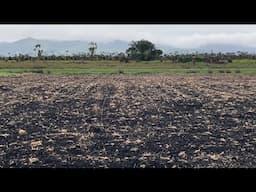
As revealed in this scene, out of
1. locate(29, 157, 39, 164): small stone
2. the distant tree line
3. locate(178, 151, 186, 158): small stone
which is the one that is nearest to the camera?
locate(29, 157, 39, 164): small stone

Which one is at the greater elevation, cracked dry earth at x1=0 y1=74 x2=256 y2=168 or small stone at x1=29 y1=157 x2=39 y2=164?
small stone at x1=29 y1=157 x2=39 y2=164

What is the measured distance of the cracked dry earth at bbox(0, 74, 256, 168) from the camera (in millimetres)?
6238

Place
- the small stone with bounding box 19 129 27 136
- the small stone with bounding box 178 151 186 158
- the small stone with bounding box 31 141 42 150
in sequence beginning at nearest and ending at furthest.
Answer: the small stone with bounding box 178 151 186 158 → the small stone with bounding box 31 141 42 150 → the small stone with bounding box 19 129 27 136

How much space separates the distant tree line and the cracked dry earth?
34.9m

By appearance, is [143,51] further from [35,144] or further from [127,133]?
[35,144]

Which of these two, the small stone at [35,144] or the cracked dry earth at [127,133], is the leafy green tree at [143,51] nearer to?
the cracked dry earth at [127,133]

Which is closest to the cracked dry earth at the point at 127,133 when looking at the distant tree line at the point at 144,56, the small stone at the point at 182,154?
the small stone at the point at 182,154

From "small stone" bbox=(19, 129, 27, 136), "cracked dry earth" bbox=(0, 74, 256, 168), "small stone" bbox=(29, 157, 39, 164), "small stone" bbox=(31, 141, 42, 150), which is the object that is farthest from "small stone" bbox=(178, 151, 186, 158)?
"small stone" bbox=(19, 129, 27, 136)

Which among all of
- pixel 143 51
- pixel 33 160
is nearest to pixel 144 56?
pixel 143 51

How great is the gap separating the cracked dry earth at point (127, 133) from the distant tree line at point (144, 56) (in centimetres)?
3489

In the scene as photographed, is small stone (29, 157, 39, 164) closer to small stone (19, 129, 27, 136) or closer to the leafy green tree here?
small stone (19, 129, 27, 136)
